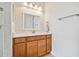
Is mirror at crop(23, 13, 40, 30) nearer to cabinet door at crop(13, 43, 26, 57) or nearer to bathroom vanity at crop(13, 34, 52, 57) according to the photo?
bathroom vanity at crop(13, 34, 52, 57)

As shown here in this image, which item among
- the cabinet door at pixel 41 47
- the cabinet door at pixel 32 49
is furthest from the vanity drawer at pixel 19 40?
the cabinet door at pixel 41 47

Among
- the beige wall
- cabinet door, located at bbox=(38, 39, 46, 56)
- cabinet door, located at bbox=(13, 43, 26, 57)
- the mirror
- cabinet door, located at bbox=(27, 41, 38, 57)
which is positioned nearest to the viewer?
cabinet door, located at bbox=(13, 43, 26, 57)

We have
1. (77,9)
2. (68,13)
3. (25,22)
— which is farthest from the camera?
(25,22)

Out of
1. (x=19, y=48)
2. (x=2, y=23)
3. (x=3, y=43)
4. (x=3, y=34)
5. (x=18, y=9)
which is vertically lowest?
(x=19, y=48)

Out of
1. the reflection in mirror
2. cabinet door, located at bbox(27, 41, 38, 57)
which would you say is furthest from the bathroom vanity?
the reflection in mirror

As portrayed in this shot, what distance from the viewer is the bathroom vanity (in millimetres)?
3152

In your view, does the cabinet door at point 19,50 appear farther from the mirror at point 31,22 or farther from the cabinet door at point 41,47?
the mirror at point 31,22

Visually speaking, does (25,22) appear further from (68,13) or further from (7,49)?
(68,13)

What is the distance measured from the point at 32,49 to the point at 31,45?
0.12 meters

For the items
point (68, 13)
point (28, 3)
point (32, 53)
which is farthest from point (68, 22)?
point (28, 3)

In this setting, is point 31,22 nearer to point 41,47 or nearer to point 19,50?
point 41,47

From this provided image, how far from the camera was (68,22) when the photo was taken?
67.1 inches

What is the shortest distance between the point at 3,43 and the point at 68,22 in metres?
1.13

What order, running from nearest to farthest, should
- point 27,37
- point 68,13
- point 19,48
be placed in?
point 68,13, point 19,48, point 27,37
